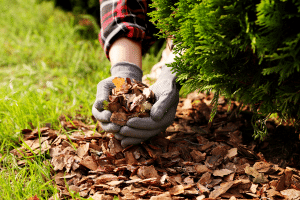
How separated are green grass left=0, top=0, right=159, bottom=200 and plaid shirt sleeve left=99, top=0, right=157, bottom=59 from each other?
0.74 m

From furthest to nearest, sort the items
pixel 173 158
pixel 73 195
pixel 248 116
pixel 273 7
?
pixel 248 116 → pixel 173 158 → pixel 73 195 → pixel 273 7

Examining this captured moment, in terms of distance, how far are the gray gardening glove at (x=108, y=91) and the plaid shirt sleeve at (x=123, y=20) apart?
306 millimetres

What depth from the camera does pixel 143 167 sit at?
1712 mm

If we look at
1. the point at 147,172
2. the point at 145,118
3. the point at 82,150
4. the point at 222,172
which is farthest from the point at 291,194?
the point at 82,150

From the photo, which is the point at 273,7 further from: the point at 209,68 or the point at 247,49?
the point at 209,68

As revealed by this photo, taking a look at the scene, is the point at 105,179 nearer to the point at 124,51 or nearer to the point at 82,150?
the point at 82,150

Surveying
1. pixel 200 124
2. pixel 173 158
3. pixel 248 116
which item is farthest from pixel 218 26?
pixel 248 116

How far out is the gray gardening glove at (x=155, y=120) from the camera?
1.76m

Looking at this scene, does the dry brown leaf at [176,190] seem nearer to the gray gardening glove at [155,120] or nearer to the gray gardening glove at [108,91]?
the gray gardening glove at [155,120]

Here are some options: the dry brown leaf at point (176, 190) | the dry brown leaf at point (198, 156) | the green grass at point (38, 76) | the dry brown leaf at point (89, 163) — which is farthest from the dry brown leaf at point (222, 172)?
the green grass at point (38, 76)

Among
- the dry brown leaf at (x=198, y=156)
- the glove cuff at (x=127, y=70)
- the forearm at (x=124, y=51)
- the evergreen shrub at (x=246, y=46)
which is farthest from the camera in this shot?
the forearm at (x=124, y=51)

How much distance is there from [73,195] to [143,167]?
50cm

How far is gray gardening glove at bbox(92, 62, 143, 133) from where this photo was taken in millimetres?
1794

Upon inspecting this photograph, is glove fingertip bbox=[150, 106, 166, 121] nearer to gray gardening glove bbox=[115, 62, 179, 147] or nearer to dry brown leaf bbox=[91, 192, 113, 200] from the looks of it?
gray gardening glove bbox=[115, 62, 179, 147]
